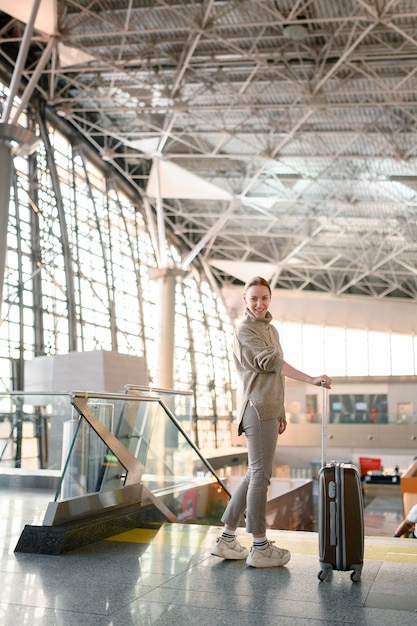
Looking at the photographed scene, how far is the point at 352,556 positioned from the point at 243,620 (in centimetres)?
111

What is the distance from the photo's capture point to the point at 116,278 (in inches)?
1272

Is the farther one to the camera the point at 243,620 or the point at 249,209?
the point at 249,209

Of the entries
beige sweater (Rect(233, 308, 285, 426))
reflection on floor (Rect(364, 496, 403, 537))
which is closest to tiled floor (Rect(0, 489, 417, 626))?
beige sweater (Rect(233, 308, 285, 426))

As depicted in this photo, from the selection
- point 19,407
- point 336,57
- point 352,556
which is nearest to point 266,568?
point 352,556

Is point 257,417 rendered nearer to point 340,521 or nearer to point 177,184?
point 340,521

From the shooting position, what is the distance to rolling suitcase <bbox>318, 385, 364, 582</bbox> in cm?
458

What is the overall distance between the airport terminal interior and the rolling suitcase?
157 millimetres

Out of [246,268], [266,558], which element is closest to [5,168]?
[266,558]

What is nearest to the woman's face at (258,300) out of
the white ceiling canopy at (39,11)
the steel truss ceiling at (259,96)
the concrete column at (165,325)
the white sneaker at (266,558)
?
the white sneaker at (266,558)

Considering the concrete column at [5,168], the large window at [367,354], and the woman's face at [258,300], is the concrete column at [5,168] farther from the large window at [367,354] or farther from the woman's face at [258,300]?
the large window at [367,354]

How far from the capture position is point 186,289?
1704 inches

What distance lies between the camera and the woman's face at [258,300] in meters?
5.41

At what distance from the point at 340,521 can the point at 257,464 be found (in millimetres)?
730

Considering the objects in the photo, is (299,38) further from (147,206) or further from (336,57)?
(147,206)
